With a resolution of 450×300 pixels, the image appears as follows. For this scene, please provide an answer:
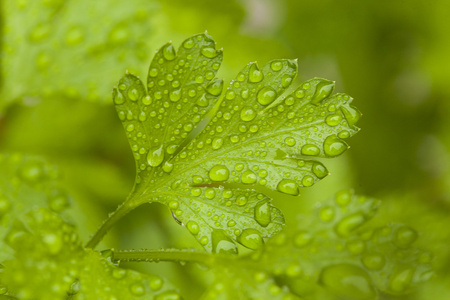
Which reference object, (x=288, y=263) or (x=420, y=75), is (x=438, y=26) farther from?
(x=288, y=263)

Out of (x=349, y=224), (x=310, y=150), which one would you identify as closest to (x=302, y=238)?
(x=349, y=224)

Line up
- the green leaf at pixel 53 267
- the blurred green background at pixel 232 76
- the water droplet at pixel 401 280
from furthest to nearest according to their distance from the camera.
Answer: the blurred green background at pixel 232 76, the water droplet at pixel 401 280, the green leaf at pixel 53 267

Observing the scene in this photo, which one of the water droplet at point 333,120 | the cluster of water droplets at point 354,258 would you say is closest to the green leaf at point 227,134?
the water droplet at point 333,120

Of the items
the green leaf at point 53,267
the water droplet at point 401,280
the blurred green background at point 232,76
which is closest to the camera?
the green leaf at point 53,267

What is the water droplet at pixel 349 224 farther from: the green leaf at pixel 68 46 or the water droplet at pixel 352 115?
the green leaf at pixel 68 46

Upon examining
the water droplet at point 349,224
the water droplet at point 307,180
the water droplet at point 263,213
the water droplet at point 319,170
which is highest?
the water droplet at point 319,170

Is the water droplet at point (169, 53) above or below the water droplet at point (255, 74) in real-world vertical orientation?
above

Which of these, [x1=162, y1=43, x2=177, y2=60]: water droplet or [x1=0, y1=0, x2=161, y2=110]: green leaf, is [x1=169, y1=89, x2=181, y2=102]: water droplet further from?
[x1=0, y1=0, x2=161, y2=110]: green leaf

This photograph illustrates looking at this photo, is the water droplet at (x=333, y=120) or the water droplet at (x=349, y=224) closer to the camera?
the water droplet at (x=333, y=120)

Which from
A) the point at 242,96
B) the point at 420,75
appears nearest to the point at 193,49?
the point at 242,96

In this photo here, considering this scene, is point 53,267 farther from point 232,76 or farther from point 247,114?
point 232,76
